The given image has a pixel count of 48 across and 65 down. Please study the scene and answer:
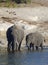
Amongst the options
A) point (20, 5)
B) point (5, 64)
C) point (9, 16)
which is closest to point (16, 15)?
point (9, 16)

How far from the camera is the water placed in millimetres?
19453

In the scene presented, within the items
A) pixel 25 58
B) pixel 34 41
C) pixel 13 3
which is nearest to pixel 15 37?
pixel 34 41

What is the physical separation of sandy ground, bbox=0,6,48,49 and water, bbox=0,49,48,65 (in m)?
3.73

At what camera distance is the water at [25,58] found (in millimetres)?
19453

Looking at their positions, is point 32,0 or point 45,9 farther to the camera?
point 32,0

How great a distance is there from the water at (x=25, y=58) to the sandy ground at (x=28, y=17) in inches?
147

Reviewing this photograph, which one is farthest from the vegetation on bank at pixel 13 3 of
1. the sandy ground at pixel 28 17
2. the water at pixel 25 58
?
the water at pixel 25 58

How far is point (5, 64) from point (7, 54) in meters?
2.26

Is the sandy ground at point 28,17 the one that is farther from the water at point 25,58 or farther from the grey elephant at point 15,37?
the water at point 25,58

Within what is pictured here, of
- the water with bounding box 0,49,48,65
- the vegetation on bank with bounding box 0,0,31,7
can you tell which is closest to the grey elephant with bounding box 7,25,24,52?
the water with bounding box 0,49,48,65

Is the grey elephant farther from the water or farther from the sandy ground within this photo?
the sandy ground

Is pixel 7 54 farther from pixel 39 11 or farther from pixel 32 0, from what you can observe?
pixel 32 0

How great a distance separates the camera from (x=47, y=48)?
23016 millimetres

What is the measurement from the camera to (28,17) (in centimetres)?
3022
